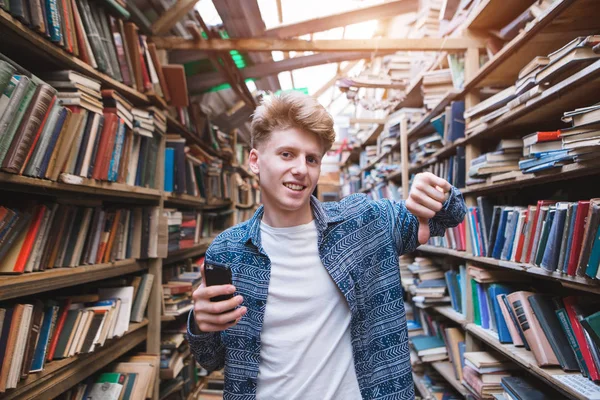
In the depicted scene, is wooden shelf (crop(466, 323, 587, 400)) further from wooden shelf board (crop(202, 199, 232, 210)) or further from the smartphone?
wooden shelf board (crop(202, 199, 232, 210))

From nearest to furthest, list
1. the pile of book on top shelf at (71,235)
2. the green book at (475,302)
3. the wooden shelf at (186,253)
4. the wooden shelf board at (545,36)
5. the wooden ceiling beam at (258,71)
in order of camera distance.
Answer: the pile of book on top shelf at (71,235)
the wooden shelf board at (545,36)
the green book at (475,302)
the wooden shelf at (186,253)
the wooden ceiling beam at (258,71)

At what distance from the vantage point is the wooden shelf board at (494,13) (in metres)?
2.00

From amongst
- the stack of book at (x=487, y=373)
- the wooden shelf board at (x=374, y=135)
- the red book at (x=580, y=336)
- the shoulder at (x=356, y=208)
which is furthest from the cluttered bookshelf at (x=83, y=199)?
the wooden shelf board at (x=374, y=135)

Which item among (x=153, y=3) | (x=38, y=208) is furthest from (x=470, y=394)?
(x=153, y=3)

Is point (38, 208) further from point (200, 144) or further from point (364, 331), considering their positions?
point (200, 144)

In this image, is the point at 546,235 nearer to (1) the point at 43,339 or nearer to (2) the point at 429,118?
(2) the point at 429,118

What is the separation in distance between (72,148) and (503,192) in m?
2.28

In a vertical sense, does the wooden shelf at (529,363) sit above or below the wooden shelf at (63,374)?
above

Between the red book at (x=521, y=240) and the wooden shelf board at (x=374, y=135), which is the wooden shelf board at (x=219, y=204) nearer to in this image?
the wooden shelf board at (x=374, y=135)

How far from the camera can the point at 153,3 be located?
8.99ft

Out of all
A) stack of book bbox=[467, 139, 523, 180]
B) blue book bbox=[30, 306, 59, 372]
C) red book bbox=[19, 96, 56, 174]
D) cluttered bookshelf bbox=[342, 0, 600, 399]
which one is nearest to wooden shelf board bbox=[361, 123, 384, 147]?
cluttered bookshelf bbox=[342, 0, 600, 399]

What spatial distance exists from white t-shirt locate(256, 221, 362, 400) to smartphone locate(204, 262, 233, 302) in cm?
25

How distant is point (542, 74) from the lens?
59.4 inches

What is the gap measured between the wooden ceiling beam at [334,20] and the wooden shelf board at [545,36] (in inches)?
44.3
